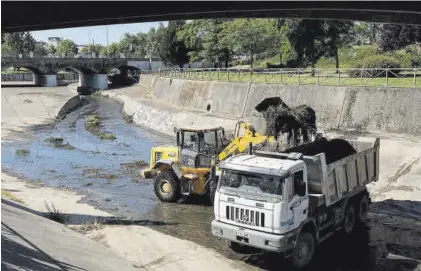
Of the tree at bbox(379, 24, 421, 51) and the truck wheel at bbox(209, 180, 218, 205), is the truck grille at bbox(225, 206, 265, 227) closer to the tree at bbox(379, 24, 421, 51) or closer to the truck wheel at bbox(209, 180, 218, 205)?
the truck wheel at bbox(209, 180, 218, 205)

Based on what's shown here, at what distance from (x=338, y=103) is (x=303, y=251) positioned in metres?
19.6

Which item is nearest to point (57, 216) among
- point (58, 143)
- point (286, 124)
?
point (286, 124)

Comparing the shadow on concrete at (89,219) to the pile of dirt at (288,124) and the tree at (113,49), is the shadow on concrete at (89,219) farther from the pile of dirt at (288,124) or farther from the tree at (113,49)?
the tree at (113,49)

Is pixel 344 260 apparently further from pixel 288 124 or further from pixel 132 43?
pixel 132 43

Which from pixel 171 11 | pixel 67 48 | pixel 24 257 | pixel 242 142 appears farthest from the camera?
pixel 67 48

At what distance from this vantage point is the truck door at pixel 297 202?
1228cm

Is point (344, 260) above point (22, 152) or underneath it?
above

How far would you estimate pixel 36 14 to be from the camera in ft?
46.2

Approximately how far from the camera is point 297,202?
12.5m

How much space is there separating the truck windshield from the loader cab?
5532 millimetres

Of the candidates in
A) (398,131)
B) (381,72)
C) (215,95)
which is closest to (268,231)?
(398,131)

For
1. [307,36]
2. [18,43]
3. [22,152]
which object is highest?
[18,43]

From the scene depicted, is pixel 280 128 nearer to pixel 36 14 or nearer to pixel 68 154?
pixel 36 14

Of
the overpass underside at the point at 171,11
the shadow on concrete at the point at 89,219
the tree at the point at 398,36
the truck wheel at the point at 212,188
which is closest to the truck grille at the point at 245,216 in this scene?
the truck wheel at the point at 212,188
